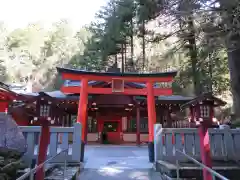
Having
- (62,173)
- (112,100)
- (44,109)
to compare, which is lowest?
(62,173)

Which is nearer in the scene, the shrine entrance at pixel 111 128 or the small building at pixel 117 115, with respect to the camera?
the small building at pixel 117 115

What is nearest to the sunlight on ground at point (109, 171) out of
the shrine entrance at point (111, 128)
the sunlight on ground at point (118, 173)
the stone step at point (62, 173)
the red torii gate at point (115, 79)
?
the sunlight on ground at point (118, 173)

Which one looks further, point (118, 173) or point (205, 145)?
point (118, 173)

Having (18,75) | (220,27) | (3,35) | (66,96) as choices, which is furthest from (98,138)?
(3,35)

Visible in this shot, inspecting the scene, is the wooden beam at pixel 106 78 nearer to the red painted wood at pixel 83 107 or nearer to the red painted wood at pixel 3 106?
the red painted wood at pixel 83 107

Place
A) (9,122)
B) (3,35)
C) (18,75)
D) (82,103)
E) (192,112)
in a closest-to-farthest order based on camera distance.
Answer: (192,112) → (9,122) → (82,103) → (18,75) → (3,35)

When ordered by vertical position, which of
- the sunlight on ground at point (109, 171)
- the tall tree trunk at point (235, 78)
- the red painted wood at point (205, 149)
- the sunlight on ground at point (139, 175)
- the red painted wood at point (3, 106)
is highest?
the tall tree trunk at point (235, 78)

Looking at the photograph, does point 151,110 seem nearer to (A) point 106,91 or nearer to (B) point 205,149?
(A) point 106,91

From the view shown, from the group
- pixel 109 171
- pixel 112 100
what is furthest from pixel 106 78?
pixel 112 100

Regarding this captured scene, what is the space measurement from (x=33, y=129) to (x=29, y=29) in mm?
32436

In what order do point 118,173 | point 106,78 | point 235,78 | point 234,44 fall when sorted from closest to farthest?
point 118,173 → point 234,44 → point 235,78 → point 106,78

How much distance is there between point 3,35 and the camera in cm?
3153

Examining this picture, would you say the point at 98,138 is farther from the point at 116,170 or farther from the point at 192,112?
the point at 192,112

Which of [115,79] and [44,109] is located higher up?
[115,79]
